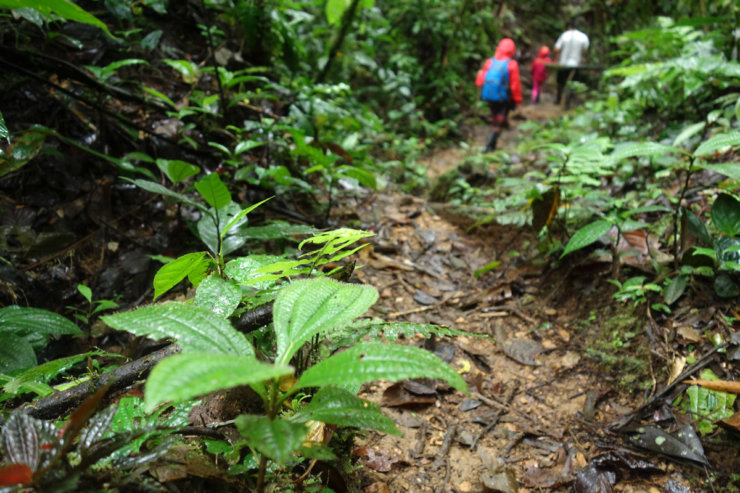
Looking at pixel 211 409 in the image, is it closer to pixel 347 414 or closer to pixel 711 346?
pixel 347 414

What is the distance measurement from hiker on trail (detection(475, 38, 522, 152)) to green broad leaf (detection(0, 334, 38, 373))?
6623 mm

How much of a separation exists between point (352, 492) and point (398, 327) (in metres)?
0.54

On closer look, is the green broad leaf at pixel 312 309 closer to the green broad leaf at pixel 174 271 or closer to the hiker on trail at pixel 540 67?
the green broad leaf at pixel 174 271

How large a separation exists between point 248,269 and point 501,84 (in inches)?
267

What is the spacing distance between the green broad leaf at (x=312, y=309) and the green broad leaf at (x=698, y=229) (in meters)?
2.10

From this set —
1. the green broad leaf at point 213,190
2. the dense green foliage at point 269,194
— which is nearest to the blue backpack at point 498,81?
the dense green foliage at point 269,194

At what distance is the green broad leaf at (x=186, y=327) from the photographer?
778 mm

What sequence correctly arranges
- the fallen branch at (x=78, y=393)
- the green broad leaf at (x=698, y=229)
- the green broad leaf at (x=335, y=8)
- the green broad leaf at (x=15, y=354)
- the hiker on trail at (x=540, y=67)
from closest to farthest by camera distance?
the fallen branch at (x=78, y=393)
the green broad leaf at (x=15, y=354)
the green broad leaf at (x=698, y=229)
the green broad leaf at (x=335, y=8)
the hiker on trail at (x=540, y=67)

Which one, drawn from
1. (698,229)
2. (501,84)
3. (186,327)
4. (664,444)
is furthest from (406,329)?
(501,84)

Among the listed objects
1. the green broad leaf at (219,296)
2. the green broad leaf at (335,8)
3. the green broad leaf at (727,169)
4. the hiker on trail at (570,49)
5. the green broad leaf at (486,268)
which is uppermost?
the hiker on trail at (570,49)

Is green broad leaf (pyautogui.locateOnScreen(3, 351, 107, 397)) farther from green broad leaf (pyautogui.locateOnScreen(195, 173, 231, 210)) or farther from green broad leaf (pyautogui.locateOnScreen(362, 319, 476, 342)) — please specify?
green broad leaf (pyautogui.locateOnScreen(362, 319, 476, 342))

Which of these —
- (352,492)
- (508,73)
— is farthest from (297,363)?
(508,73)

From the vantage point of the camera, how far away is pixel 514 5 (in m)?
12.1

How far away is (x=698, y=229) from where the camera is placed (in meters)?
2.11
